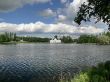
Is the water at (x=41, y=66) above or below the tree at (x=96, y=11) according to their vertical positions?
below

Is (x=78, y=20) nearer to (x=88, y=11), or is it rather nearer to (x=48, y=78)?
(x=88, y=11)

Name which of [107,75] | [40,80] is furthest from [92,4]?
[40,80]

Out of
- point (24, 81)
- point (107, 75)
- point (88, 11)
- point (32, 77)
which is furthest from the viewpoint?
point (32, 77)

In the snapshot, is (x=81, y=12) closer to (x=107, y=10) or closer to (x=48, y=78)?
(x=107, y=10)

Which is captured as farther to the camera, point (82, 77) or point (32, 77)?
point (32, 77)

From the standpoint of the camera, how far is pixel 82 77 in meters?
21.9

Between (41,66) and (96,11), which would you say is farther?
(41,66)

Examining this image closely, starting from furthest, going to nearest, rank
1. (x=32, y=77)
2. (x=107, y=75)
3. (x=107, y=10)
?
(x=32, y=77) < (x=107, y=10) < (x=107, y=75)

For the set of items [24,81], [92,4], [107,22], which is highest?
[92,4]

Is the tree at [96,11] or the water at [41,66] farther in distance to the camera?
the water at [41,66]

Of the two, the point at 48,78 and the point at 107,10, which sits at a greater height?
the point at 107,10

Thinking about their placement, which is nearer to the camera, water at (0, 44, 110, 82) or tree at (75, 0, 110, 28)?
tree at (75, 0, 110, 28)

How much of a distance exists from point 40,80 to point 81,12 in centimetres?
1461

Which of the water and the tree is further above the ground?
the tree
